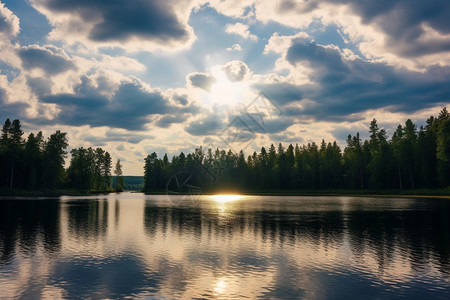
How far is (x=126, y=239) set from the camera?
3416cm

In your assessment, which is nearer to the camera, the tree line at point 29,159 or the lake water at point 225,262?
the lake water at point 225,262

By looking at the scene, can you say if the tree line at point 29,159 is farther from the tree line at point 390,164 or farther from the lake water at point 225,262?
the tree line at point 390,164

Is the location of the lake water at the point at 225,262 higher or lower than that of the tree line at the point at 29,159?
lower

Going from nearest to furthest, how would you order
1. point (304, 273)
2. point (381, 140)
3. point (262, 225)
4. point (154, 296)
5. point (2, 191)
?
point (154, 296), point (304, 273), point (262, 225), point (2, 191), point (381, 140)

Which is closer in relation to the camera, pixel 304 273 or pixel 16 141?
pixel 304 273

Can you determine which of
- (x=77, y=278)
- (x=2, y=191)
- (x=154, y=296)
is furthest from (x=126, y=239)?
(x=2, y=191)

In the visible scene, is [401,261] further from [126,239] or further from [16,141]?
[16,141]

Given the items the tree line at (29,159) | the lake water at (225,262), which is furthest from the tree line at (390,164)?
the tree line at (29,159)

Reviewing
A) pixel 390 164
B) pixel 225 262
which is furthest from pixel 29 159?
pixel 390 164

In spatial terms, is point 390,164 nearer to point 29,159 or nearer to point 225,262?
point 225,262

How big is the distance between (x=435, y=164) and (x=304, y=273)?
131m

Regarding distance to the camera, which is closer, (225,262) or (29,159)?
(225,262)

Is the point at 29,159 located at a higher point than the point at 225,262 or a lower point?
higher

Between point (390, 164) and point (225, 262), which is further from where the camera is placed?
point (390, 164)
